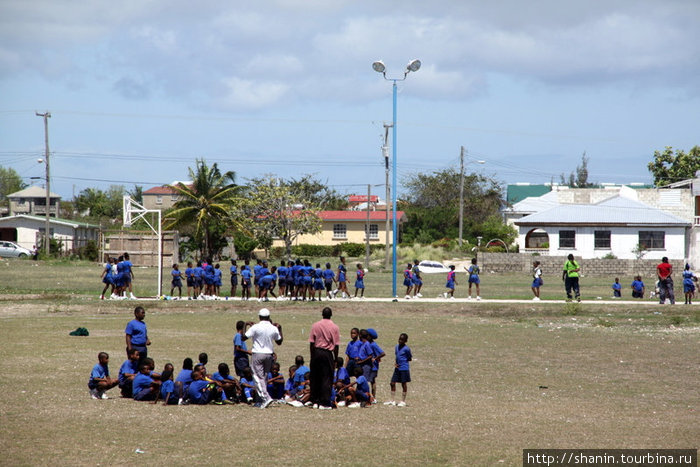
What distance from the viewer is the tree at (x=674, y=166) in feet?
309

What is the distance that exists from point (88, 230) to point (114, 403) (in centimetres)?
7123

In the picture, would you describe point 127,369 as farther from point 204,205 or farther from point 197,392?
point 204,205

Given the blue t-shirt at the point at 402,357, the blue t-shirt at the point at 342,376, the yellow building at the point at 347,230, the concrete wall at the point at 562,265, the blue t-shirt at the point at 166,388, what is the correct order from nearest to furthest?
the blue t-shirt at the point at 166,388, the blue t-shirt at the point at 402,357, the blue t-shirt at the point at 342,376, the concrete wall at the point at 562,265, the yellow building at the point at 347,230

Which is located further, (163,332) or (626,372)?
(163,332)

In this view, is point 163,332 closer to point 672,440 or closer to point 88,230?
point 672,440

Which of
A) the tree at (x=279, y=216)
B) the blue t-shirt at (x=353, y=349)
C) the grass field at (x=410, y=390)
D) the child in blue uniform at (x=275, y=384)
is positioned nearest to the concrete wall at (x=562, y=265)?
the tree at (x=279, y=216)

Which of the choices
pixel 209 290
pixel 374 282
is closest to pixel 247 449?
pixel 209 290

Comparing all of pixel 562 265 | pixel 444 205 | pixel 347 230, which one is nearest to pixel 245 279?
pixel 562 265

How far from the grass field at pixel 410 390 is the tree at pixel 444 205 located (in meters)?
53.3

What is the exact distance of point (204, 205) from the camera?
67.8 m

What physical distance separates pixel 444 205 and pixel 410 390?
266 ft

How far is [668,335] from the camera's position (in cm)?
2592

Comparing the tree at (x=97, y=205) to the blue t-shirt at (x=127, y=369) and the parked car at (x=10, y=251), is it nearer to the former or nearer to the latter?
the parked car at (x=10, y=251)

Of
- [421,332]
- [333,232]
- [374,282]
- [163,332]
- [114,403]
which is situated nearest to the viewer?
[114,403]
